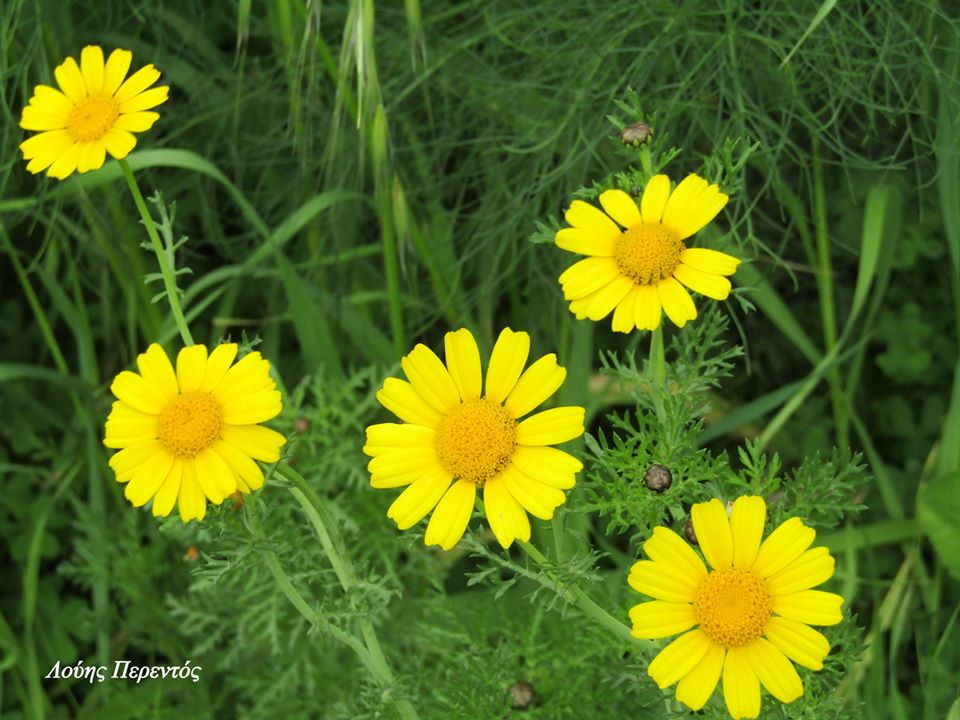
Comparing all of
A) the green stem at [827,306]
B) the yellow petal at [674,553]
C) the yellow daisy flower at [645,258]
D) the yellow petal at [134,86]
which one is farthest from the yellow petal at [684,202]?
the green stem at [827,306]

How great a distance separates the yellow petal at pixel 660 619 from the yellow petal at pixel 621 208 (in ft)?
1.06

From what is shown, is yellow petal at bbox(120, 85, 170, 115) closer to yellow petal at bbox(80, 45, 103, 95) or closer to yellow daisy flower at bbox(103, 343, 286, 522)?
yellow petal at bbox(80, 45, 103, 95)

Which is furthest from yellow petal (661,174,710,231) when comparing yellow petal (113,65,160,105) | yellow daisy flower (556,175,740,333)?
yellow petal (113,65,160,105)

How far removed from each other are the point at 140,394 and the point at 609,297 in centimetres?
39

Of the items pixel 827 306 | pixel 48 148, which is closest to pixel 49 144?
pixel 48 148

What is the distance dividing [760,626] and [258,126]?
1.32 metres

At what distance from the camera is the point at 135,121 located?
1.00 m

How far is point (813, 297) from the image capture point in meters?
1.92

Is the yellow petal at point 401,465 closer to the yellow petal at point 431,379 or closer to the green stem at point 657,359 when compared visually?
the yellow petal at point 431,379

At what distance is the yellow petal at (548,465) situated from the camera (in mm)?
847

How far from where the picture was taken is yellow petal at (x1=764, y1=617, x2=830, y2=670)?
84 cm

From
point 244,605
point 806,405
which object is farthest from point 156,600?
point 806,405

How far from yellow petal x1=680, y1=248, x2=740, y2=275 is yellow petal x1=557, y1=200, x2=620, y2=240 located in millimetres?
63

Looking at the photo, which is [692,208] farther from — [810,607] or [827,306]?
[827,306]
